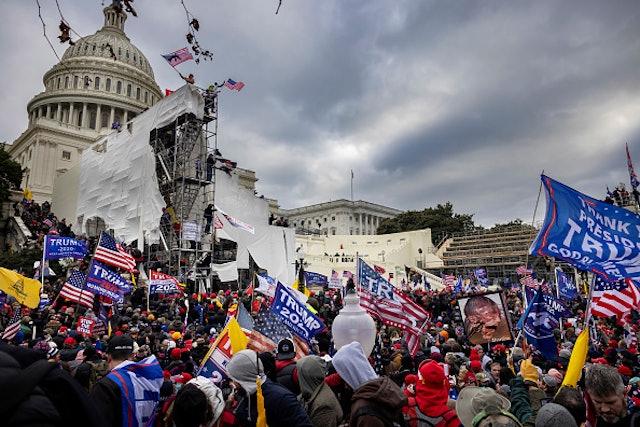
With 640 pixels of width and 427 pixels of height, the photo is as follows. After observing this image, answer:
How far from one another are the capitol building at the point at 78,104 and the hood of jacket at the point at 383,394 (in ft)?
201

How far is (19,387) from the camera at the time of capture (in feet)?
5.13

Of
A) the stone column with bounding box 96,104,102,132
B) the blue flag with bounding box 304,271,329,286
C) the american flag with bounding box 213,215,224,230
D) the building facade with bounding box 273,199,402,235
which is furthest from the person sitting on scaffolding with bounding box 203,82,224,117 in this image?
the building facade with bounding box 273,199,402,235

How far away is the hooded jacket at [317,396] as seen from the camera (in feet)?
10.3

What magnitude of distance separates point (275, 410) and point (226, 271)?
23.2 meters

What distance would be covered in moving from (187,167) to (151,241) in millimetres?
5377

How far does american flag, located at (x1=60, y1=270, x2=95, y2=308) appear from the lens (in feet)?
32.5

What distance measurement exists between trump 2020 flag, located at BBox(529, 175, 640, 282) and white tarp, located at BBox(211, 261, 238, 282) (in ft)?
70.7

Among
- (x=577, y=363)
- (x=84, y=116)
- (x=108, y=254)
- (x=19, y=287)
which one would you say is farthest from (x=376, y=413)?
(x=84, y=116)

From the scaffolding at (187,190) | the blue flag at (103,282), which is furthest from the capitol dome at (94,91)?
the blue flag at (103,282)

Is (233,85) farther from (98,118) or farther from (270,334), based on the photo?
(98,118)

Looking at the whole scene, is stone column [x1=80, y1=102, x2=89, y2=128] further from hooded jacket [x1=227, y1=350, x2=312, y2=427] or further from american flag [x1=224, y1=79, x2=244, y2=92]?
hooded jacket [x1=227, y1=350, x2=312, y2=427]

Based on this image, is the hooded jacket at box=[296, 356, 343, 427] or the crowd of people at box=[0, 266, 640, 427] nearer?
the crowd of people at box=[0, 266, 640, 427]

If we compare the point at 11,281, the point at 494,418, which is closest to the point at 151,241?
the point at 11,281

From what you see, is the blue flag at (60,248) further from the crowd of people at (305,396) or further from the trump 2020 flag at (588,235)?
the trump 2020 flag at (588,235)
